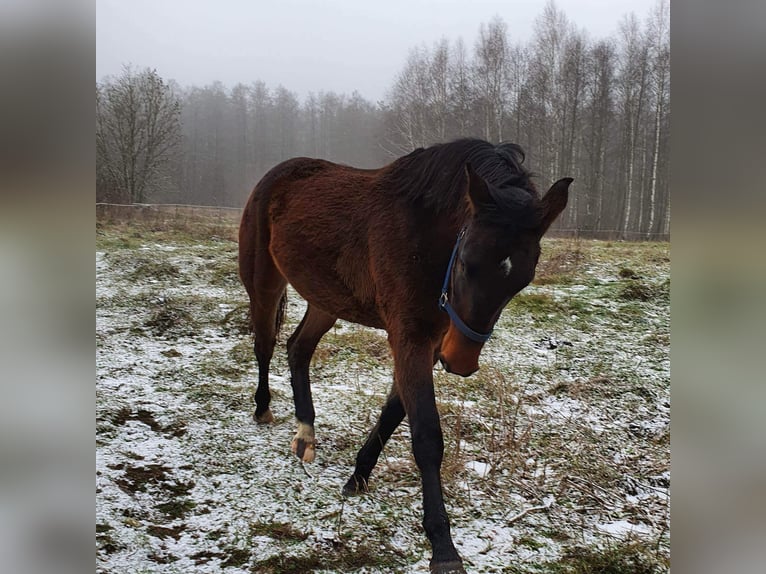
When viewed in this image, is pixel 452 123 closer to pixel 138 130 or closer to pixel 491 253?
pixel 138 130

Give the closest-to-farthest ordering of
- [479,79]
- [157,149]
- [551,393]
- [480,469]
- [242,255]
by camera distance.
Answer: [480,469] < [242,255] < [551,393] < [157,149] < [479,79]

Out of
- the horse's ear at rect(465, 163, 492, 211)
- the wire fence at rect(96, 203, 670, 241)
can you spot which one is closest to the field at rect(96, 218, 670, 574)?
the horse's ear at rect(465, 163, 492, 211)

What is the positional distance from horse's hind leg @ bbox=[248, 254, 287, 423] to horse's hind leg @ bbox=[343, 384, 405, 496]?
4.16 feet

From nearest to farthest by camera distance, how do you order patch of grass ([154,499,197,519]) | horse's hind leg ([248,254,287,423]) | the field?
1. the field
2. patch of grass ([154,499,197,519])
3. horse's hind leg ([248,254,287,423])

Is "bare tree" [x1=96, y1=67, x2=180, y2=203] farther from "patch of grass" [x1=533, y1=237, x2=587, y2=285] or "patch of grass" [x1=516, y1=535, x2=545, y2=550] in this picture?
"patch of grass" [x1=516, y1=535, x2=545, y2=550]

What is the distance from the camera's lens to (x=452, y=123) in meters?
10.9

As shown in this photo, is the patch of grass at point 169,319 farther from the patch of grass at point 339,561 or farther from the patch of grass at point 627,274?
the patch of grass at point 627,274

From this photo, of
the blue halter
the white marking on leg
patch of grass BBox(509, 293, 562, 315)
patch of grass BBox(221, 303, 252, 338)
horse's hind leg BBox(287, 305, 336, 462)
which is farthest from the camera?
patch of grass BBox(509, 293, 562, 315)

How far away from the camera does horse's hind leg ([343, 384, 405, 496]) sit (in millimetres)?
2869
